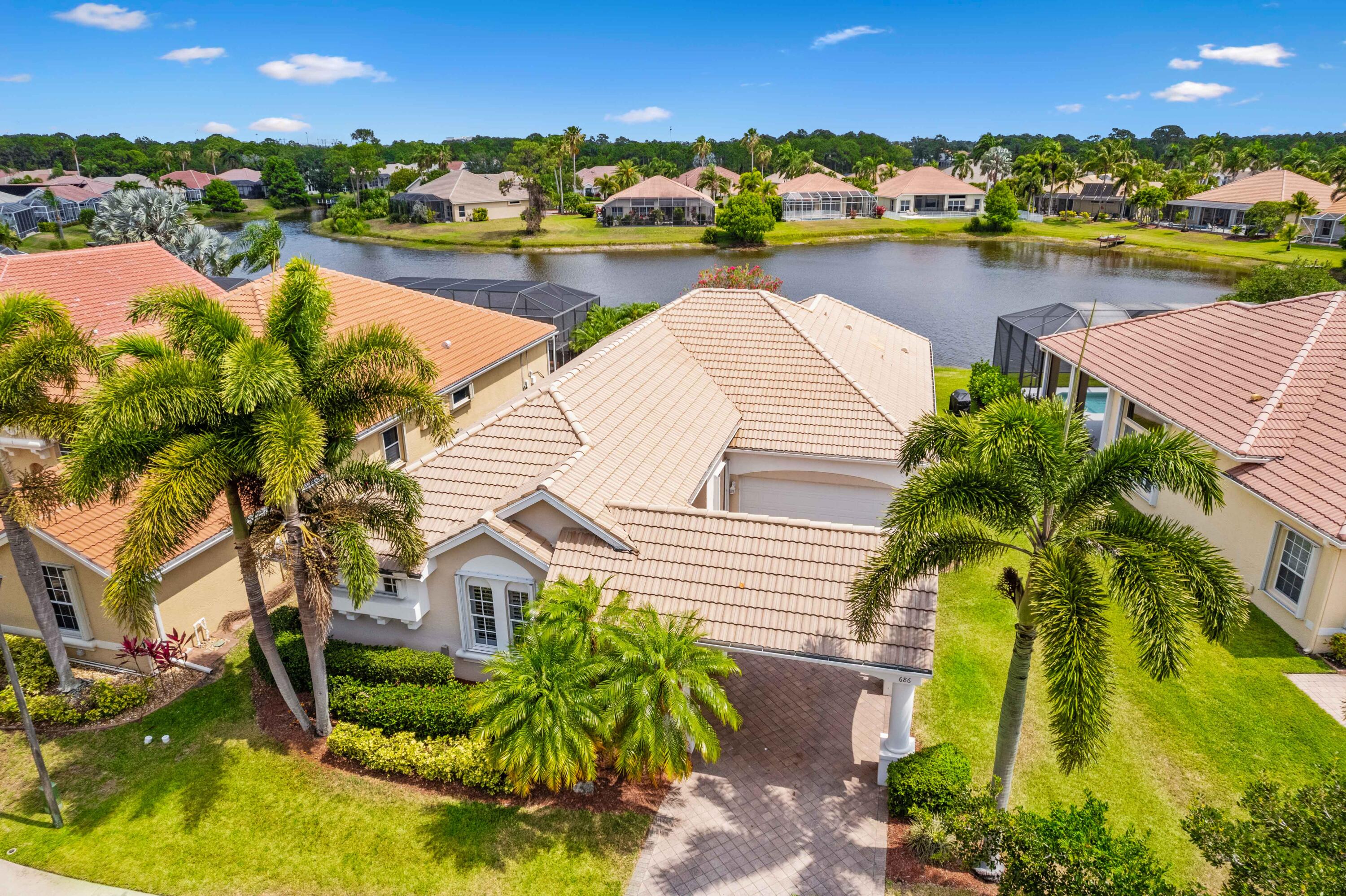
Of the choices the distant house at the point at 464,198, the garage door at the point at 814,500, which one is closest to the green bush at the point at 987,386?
the garage door at the point at 814,500

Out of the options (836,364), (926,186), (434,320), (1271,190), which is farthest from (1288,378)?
(926,186)

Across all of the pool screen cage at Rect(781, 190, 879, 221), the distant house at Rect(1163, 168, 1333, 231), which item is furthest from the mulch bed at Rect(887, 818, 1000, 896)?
the pool screen cage at Rect(781, 190, 879, 221)

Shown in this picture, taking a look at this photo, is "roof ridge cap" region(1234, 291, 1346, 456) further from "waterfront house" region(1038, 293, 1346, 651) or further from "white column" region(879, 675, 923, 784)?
"white column" region(879, 675, 923, 784)

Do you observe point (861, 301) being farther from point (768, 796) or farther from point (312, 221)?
point (312, 221)

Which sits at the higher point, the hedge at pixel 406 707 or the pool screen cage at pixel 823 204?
the pool screen cage at pixel 823 204

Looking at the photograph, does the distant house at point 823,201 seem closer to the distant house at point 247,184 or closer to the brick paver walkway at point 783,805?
the brick paver walkway at point 783,805

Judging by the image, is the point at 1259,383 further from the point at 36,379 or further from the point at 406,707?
the point at 36,379
